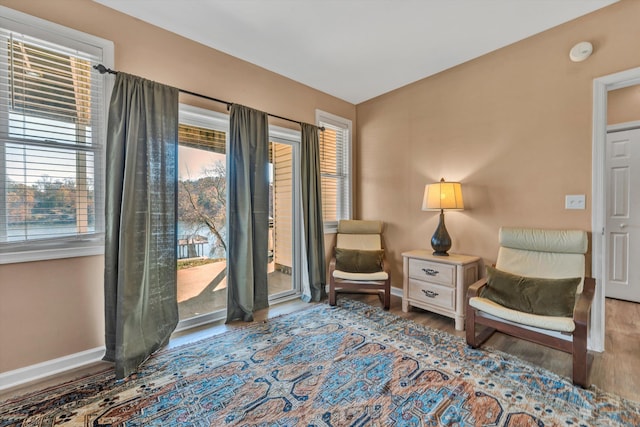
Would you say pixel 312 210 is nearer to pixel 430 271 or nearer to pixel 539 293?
pixel 430 271

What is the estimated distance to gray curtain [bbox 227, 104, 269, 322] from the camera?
286cm

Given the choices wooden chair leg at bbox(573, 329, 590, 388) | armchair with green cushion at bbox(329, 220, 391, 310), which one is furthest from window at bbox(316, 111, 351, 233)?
wooden chair leg at bbox(573, 329, 590, 388)

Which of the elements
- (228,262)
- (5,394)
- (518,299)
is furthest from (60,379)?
(518,299)

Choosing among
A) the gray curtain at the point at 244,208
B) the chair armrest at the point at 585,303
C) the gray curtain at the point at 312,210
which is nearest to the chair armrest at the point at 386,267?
the gray curtain at the point at 312,210

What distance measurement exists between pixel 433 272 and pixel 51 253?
3.32 meters

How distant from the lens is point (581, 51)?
233 centimetres

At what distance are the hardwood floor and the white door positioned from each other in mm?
258

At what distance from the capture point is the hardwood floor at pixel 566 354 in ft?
6.23

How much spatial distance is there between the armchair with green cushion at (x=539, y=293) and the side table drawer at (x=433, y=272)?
33cm

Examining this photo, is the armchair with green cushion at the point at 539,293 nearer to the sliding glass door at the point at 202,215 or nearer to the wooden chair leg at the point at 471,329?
the wooden chair leg at the point at 471,329

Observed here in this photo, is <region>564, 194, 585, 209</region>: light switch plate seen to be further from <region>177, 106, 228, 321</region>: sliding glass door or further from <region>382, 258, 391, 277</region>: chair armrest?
<region>177, 106, 228, 321</region>: sliding glass door

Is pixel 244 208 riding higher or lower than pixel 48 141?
lower

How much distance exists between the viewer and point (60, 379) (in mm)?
1974

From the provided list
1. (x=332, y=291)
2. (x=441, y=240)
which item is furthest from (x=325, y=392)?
(x=441, y=240)
